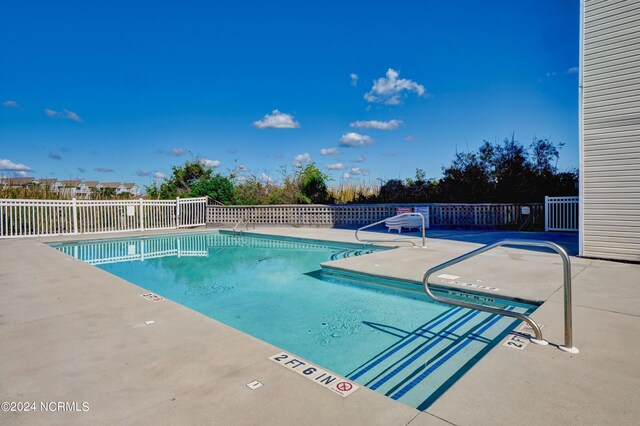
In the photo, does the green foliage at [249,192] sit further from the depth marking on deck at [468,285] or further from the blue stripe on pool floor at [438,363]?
the blue stripe on pool floor at [438,363]

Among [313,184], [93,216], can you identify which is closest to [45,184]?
[93,216]

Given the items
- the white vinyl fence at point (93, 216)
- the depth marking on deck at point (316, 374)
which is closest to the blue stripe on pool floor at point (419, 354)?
the depth marking on deck at point (316, 374)

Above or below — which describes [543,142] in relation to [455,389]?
above

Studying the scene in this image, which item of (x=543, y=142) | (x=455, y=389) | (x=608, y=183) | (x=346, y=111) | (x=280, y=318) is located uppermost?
(x=346, y=111)

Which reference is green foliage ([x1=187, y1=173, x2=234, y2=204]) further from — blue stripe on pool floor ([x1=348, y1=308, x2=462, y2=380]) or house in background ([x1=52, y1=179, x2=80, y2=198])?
blue stripe on pool floor ([x1=348, y1=308, x2=462, y2=380])

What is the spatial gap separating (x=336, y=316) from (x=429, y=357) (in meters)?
1.32

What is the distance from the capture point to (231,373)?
2.15 m

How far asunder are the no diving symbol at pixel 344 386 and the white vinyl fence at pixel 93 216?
1132 centimetres

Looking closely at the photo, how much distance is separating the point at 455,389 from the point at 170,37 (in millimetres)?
14445

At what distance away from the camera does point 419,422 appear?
166cm

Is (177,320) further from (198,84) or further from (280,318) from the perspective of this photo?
(198,84)

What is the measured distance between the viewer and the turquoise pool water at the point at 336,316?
2.77m

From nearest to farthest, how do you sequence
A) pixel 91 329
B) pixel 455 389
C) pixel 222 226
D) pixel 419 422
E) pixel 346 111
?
1. pixel 419 422
2. pixel 455 389
3. pixel 91 329
4. pixel 222 226
5. pixel 346 111

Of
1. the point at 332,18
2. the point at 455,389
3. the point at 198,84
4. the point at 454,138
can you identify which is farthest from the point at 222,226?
the point at 455,389
